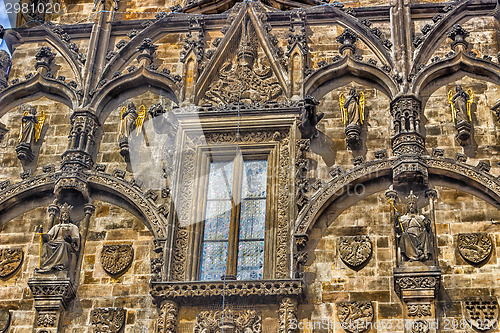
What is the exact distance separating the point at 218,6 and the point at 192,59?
87.8 inches

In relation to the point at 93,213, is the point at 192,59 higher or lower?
higher

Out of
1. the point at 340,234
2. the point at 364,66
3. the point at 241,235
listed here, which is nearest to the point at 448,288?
the point at 340,234

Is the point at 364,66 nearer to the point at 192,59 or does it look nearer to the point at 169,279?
the point at 192,59

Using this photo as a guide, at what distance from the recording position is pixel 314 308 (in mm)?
17859

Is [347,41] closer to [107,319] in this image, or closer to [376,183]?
[376,183]

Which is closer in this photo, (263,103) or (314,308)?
(314,308)

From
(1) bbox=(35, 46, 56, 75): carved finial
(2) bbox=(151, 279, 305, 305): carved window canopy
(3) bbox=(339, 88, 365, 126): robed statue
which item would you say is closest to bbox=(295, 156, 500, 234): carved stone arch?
(3) bbox=(339, 88, 365, 126): robed statue

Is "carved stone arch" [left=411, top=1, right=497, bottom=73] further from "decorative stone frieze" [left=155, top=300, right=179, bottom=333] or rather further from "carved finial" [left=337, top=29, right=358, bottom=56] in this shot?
"decorative stone frieze" [left=155, top=300, right=179, bottom=333]

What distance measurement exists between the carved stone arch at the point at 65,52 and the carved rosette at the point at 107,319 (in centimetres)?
503

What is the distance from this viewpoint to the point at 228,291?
17.9 m

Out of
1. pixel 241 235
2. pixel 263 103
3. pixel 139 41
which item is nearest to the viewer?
pixel 241 235

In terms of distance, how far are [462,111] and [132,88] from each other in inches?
247

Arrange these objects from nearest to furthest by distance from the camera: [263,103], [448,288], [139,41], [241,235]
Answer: [448,288], [241,235], [263,103], [139,41]

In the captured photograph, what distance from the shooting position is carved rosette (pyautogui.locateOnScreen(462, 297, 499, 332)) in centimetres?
1722
